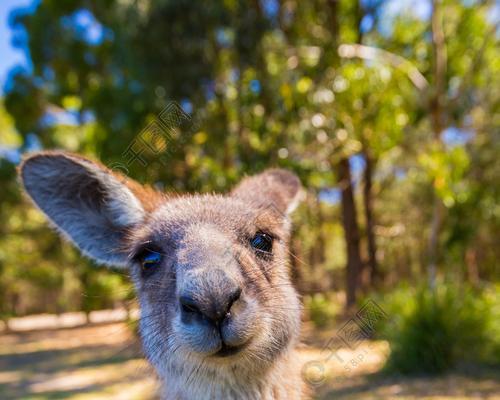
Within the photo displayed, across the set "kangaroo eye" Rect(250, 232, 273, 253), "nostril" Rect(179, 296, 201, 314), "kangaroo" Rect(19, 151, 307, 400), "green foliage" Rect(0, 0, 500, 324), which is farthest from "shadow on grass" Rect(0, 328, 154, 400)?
"nostril" Rect(179, 296, 201, 314)

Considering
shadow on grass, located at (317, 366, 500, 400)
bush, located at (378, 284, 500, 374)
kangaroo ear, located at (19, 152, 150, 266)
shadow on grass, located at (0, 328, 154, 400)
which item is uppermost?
kangaroo ear, located at (19, 152, 150, 266)

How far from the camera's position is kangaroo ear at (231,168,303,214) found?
131 inches

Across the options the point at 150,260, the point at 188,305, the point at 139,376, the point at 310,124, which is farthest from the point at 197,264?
the point at 139,376

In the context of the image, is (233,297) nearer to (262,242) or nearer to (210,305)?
(210,305)

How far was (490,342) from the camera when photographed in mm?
8984

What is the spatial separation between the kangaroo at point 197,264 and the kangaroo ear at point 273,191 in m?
0.01

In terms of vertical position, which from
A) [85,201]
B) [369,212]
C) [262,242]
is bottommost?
[262,242]

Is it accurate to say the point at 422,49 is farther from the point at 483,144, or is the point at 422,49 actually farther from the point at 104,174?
the point at 104,174

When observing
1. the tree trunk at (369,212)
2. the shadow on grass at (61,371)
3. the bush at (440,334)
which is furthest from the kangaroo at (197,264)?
the tree trunk at (369,212)

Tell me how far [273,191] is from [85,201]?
4.11 feet

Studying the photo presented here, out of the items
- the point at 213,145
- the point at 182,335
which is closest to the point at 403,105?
the point at 213,145

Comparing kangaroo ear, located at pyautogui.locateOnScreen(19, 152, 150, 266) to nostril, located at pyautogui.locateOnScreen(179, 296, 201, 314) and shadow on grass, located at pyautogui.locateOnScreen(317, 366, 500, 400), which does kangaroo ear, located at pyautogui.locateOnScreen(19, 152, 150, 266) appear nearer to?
nostril, located at pyautogui.locateOnScreen(179, 296, 201, 314)

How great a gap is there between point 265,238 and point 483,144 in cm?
1511

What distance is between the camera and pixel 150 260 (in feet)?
9.30
